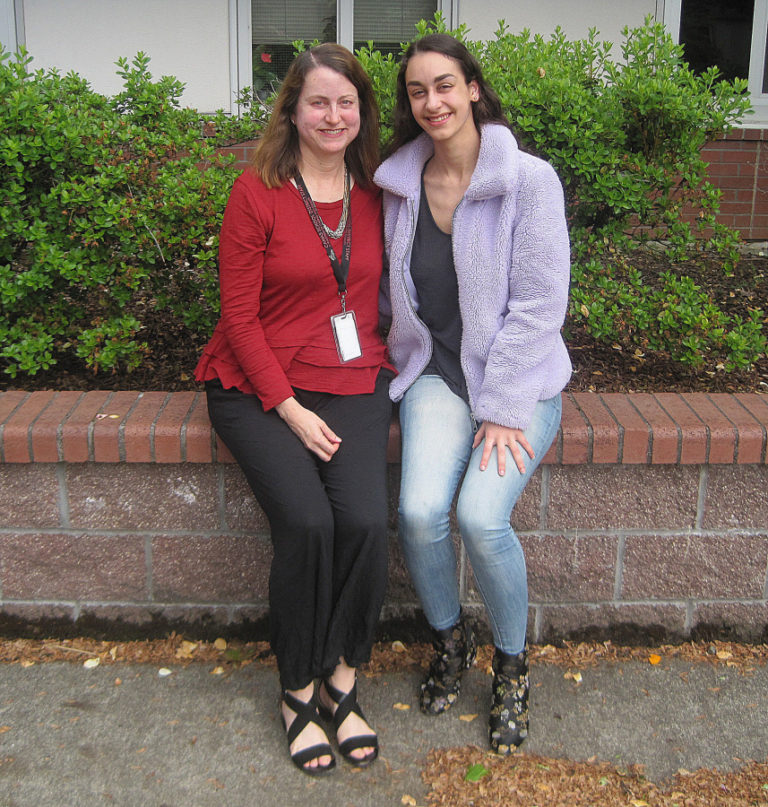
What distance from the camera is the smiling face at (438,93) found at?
8.39ft

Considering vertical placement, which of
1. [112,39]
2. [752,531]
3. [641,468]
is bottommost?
[752,531]

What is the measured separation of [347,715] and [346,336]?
106 cm

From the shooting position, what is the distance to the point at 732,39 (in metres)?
7.42

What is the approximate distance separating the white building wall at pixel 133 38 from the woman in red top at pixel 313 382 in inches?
180

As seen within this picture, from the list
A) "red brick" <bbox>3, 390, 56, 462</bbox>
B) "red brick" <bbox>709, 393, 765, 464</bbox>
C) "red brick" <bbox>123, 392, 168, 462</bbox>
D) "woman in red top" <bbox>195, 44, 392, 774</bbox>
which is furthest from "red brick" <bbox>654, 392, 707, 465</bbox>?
"red brick" <bbox>3, 390, 56, 462</bbox>

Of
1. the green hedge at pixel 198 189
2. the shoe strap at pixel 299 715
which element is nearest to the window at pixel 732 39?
the green hedge at pixel 198 189

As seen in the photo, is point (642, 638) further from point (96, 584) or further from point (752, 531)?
point (96, 584)

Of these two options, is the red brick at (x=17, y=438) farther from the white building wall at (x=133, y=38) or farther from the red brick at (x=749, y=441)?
the white building wall at (x=133, y=38)

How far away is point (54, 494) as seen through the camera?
2891 mm

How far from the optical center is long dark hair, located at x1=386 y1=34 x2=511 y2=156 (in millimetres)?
2568

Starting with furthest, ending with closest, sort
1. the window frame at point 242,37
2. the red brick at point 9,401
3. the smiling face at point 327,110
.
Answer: the window frame at point 242,37 < the red brick at point 9,401 < the smiling face at point 327,110

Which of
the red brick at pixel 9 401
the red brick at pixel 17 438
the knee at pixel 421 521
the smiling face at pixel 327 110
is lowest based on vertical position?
the knee at pixel 421 521

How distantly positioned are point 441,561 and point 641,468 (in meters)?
0.74

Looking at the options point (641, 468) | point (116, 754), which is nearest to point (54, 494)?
point (116, 754)
